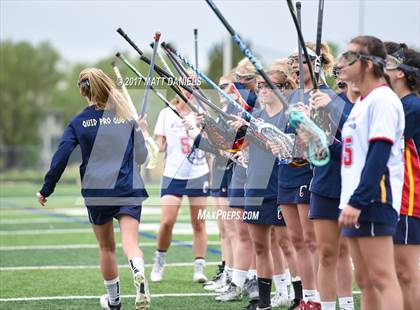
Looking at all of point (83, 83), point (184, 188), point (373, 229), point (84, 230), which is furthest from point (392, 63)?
point (84, 230)

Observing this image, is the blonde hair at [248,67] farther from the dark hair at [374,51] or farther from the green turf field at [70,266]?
the dark hair at [374,51]

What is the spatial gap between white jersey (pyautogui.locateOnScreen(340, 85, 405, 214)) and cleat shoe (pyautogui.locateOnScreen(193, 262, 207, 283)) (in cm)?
456

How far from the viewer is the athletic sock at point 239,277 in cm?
786

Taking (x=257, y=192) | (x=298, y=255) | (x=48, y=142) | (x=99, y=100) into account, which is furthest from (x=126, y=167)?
(x=48, y=142)

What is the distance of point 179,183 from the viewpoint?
9578 mm

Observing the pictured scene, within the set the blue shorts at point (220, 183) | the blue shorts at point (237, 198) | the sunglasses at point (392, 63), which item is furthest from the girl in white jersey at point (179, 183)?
the sunglasses at point (392, 63)

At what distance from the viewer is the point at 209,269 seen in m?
10.4

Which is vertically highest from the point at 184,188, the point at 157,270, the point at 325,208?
the point at 184,188

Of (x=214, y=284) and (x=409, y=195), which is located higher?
(x=409, y=195)

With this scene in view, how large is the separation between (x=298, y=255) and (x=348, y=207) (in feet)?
6.82

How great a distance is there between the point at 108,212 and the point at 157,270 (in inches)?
108

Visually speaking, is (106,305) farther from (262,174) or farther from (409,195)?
(409,195)

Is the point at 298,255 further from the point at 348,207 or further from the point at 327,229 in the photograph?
the point at 348,207

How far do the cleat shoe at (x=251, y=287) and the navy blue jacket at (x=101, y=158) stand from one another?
1759 millimetres
